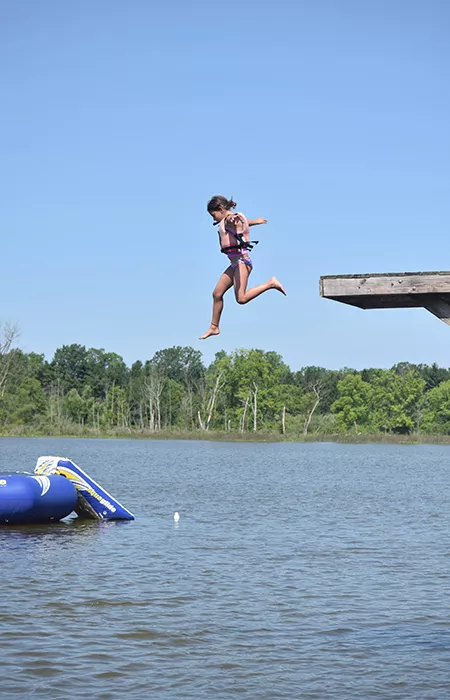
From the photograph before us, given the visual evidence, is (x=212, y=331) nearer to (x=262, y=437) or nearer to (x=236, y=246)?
(x=236, y=246)

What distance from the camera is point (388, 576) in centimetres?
2156

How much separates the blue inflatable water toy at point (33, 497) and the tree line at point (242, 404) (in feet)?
303

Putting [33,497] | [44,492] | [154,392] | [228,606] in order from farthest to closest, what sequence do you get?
[154,392], [44,492], [33,497], [228,606]

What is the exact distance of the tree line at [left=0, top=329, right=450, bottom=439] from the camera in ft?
430

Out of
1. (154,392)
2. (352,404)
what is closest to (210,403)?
(154,392)

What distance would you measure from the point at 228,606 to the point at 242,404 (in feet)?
410

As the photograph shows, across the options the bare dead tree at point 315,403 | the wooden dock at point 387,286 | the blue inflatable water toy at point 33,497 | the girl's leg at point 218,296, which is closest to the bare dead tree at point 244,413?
the bare dead tree at point 315,403

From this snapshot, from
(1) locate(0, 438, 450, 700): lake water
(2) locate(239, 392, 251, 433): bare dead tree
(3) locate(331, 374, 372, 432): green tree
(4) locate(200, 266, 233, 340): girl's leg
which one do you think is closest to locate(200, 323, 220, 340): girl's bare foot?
(4) locate(200, 266, 233, 340): girl's leg

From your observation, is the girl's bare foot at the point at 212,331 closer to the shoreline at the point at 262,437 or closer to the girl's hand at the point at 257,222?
the girl's hand at the point at 257,222

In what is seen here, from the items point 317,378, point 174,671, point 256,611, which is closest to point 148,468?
point 256,611

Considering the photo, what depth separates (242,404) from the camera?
14288 cm

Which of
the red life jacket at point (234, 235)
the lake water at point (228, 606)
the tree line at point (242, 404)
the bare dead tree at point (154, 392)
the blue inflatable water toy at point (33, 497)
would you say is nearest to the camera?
the red life jacket at point (234, 235)

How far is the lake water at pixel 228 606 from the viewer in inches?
512

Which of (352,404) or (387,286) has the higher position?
(352,404)
